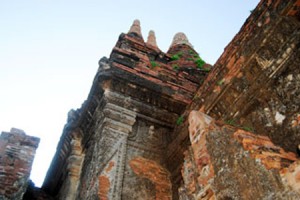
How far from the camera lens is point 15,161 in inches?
249

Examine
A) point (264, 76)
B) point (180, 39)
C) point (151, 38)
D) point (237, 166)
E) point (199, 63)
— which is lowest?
point (237, 166)

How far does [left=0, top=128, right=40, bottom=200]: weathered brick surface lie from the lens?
5609mm

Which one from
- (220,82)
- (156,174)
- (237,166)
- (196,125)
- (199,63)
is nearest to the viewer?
(237,166)

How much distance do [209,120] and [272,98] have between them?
1035 mm

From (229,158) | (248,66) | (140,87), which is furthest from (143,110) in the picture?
(229,158)

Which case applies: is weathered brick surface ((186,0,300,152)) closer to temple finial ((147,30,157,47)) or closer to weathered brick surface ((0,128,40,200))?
weathered brick surface ((0,128,40,200))

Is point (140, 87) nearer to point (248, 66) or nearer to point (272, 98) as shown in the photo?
point (248, 66)

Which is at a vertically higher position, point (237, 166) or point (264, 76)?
point (264, 76)

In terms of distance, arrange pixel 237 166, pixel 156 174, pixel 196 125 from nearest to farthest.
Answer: pixel 237 166
pixel 196 125
pixel 156 174

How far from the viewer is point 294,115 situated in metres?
2.90

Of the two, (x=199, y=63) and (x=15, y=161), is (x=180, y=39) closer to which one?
(x=199, y=63)

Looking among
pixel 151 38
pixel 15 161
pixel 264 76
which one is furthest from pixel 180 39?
pixel 264 76

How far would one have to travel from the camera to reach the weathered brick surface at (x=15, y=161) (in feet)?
18.4

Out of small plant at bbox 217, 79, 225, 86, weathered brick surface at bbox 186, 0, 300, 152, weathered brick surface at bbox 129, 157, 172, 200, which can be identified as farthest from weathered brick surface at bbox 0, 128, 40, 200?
small plant at bbox 217, 79, 225, 86
